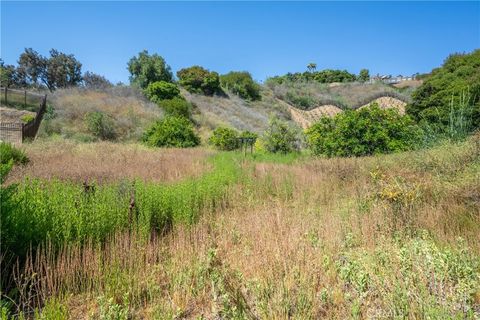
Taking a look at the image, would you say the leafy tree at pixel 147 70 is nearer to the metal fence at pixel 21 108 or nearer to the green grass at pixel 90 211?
the metal fence at pixel 21 108

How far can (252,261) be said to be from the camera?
10.9 feet

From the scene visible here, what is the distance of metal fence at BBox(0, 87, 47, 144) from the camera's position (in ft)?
50.8

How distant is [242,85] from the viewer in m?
40.7

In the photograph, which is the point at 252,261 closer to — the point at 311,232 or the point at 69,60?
the point at 311,232

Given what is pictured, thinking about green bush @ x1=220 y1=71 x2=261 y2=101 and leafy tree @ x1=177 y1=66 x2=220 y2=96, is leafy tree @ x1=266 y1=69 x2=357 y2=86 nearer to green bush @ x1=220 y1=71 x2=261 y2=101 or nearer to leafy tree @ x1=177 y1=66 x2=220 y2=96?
green bush @ x1=220 y1=71 x2=261 y2=101

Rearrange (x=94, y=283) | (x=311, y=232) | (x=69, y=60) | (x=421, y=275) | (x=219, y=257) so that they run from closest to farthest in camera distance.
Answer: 1. (x=421, y=275)
2. (x=94, y=283)
3. (x=219, y=257)
4. (x=311, y=232)
5. (x=69, y=60)

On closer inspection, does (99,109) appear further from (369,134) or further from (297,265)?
(297,265)

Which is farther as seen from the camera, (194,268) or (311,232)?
(311,232)

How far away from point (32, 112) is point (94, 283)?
70.5 ft

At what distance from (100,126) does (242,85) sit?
2409cm

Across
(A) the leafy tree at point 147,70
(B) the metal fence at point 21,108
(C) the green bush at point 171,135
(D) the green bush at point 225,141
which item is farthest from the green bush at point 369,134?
(A) the leafy tree at point 147,70

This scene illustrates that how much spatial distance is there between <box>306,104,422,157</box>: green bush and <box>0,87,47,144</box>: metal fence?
553 inches

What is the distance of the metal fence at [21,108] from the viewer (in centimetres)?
1548

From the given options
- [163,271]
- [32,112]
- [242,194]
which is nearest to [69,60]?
[32,112]
